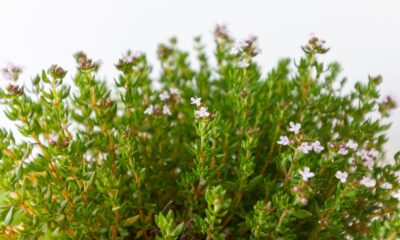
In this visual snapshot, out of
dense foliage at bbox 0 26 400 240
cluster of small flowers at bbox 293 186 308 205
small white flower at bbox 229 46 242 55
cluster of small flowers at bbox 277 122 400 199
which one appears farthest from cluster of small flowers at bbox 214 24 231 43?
cluster of small flowers at bbox 293 186 308 205

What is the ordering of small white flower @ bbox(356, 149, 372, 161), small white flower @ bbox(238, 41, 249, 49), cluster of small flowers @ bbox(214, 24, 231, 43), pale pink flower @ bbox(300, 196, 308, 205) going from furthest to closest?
1. cluster of small flowers @ bbox(214, 24, 231, 43)
2. small white flower @ bbox(238, 41, 249, 49)
3. small white flower @ bbox(356, 149, 372, 161)
4. pale pink flower @ bbox(300, 196, 308, 205)

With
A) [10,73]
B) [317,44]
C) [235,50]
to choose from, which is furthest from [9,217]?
[317,44]

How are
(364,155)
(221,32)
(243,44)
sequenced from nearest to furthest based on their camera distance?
1. (364,155)
2. (243,44)
3. (221,32)

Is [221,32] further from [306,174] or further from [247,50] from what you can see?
[306,174]

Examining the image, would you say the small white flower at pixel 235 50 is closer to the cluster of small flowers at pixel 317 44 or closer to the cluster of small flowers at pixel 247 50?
the cluster of small flowers at pixel 247 50

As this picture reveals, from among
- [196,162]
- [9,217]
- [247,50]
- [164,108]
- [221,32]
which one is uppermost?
[221,32]

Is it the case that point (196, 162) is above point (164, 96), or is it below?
below

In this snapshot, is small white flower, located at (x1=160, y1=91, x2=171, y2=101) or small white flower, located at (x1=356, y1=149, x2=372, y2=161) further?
small white flower, located at (x1=160, y1=91, x2=171, y2=101)

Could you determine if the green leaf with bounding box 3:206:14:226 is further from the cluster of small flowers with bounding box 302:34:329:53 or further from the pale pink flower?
the cluster of small flowers with bounding box 302:34:329:53

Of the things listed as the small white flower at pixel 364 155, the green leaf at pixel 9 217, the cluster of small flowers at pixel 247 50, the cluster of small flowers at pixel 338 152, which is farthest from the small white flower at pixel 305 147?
the green leaf at pixel 9 217
